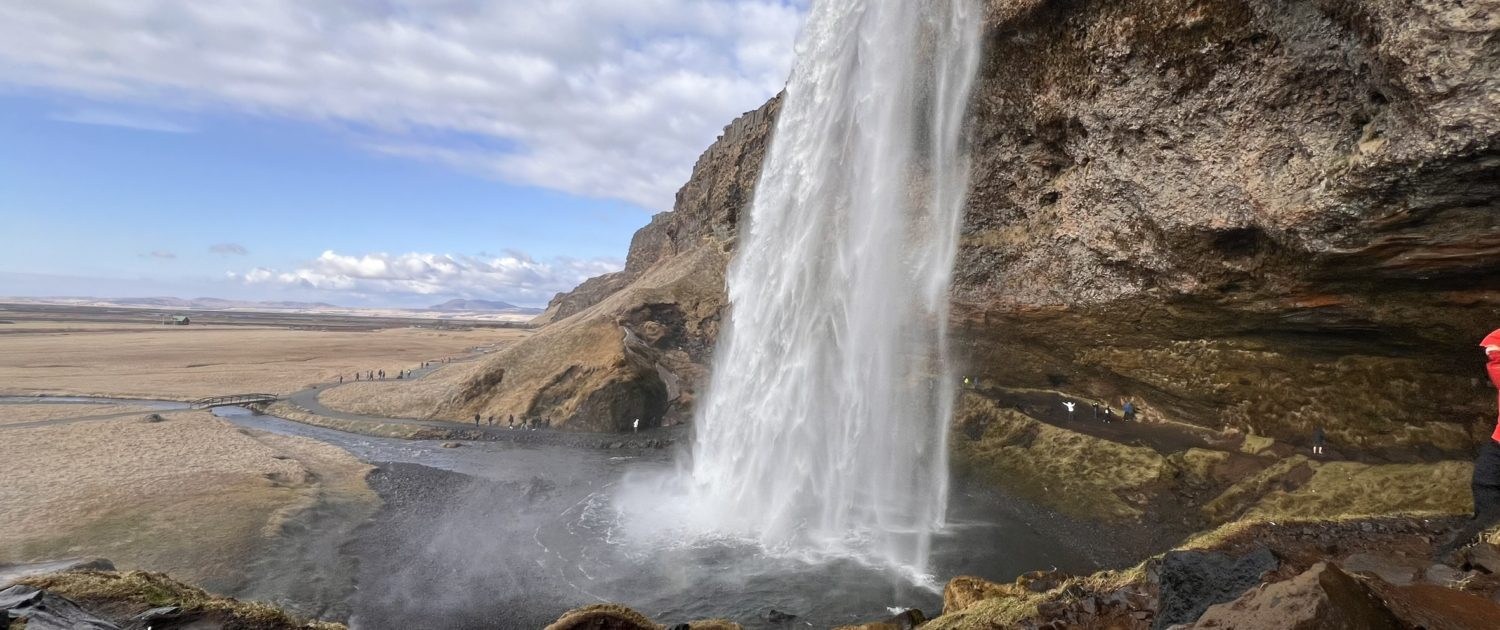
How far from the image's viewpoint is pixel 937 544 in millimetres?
18016

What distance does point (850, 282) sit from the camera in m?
22.1

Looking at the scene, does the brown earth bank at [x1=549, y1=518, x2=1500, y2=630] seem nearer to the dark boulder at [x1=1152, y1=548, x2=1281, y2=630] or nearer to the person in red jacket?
the dark boulder at [x1=1152, y1=548, x2=1281, y2=630]

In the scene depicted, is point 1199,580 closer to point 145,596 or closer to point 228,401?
point 145,596

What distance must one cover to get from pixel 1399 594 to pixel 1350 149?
384 inches

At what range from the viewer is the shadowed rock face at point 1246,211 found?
37.2 ft

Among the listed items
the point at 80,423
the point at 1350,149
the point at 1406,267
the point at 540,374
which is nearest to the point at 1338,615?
the point at 1350,149

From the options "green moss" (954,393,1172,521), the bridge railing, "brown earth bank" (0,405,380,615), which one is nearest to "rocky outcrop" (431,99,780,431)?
"brown earth bank" (0,405,380,615)

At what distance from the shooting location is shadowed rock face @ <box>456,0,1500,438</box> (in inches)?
447

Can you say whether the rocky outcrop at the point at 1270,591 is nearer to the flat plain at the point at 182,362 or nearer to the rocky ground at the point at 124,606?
the rocky ground at the point at 124,606

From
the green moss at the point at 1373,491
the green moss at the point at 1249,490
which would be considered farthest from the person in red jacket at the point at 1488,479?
the green moss at the point at 1249,490

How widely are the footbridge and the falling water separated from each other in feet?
119

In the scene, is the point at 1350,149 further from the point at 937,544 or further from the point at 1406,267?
the point at 937,544

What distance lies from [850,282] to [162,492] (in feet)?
75.3

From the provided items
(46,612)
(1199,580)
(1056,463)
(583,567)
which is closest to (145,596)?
(46,612)
